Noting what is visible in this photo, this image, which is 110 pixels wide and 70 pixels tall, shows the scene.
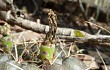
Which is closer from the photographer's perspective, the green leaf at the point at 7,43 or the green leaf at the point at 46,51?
the green leaf at the point at 46,51

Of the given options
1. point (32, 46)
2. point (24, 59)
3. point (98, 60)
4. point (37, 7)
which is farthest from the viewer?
point (37, 7)

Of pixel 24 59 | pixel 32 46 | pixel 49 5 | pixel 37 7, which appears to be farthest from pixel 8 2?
pixel 49 5

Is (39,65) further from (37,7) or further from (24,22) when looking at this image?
(37,7)

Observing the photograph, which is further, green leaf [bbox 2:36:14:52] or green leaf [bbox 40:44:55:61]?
green leaf [bbox 2:36:14:52]

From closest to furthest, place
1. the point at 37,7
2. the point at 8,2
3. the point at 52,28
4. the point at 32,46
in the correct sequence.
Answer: the point at 52,28, the point at 32,46, the point at 8,2, the point at 37,7

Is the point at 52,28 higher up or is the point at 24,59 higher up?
the point at 52,28

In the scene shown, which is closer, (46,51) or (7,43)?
(46,51)

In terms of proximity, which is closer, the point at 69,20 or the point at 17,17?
the point at 17,17

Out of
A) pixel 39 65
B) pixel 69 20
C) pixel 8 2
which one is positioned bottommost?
pixel 69 20
